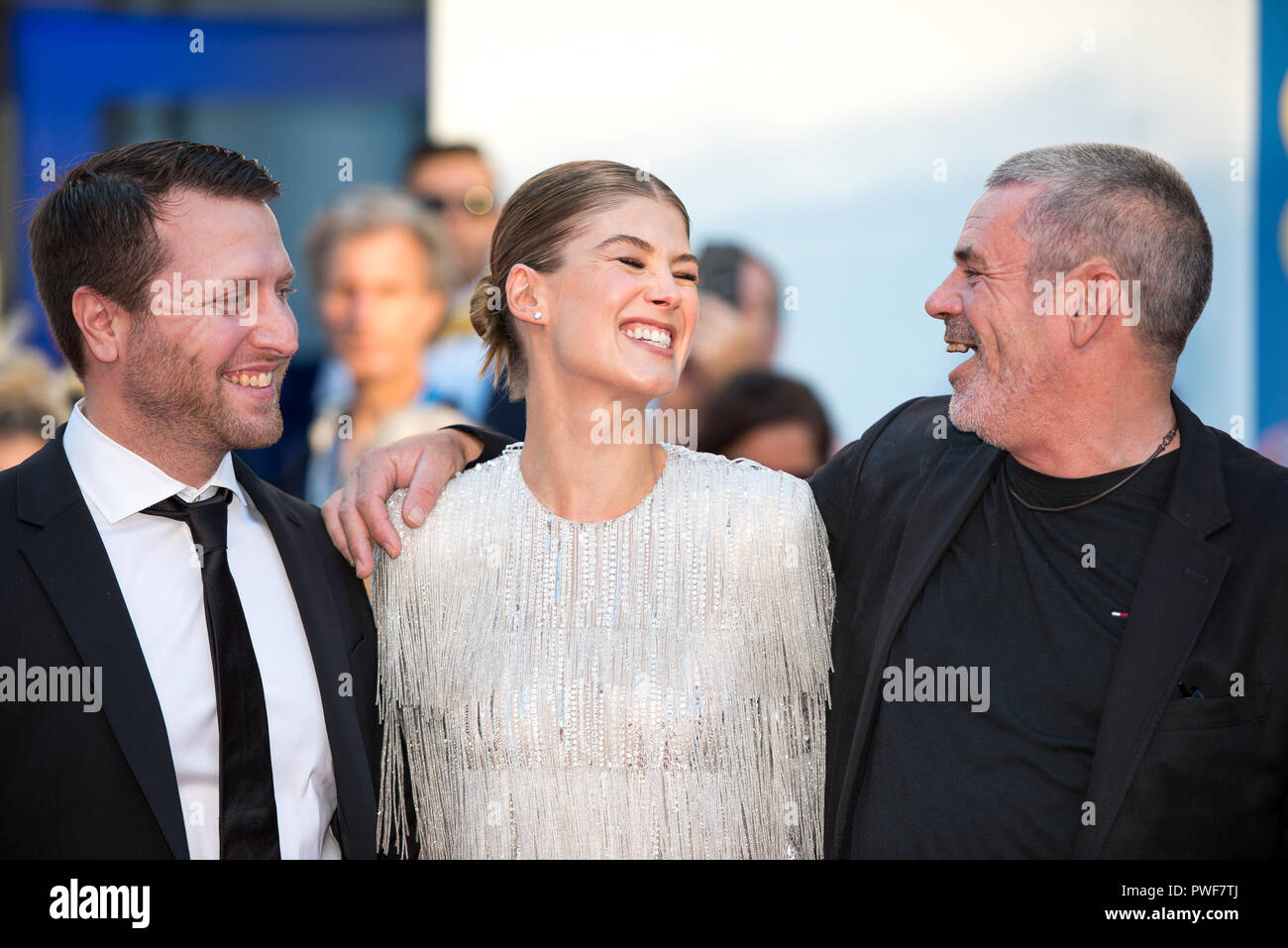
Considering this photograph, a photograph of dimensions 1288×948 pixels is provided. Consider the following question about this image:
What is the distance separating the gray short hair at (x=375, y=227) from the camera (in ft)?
14.6

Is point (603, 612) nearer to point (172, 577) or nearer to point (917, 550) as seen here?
point (917, 550)

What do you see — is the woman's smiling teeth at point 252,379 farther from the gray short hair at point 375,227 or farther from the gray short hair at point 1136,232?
the gray short hair at point 375,227

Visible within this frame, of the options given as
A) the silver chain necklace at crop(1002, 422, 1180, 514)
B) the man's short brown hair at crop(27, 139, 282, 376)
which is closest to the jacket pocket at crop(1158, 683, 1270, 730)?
the silver chain necklace at crop(1002, 422, 1180, 514)

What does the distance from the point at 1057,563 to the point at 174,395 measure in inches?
62.9

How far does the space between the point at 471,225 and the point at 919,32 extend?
1951mm

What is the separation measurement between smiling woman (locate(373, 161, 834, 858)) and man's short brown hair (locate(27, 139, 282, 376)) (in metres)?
0.60

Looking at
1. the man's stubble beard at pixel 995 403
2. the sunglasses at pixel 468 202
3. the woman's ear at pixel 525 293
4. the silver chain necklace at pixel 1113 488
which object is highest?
the sunglasses at pixel 468 202

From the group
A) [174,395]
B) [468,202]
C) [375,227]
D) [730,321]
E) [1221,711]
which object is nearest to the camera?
[1221,711]

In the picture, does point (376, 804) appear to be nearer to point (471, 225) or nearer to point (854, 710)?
point (854, 710)

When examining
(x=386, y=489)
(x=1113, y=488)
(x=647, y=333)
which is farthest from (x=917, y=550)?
(x=386, y=489)

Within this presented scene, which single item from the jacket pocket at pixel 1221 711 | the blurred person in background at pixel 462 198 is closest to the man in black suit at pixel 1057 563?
the jacket pocket at pixel 1221 711

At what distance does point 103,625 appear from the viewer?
2.12m

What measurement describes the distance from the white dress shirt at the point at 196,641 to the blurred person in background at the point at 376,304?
2.08m
